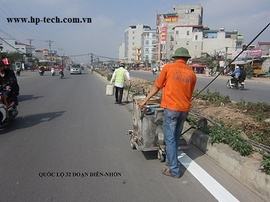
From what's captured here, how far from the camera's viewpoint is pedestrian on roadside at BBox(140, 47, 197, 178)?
11.6 feet

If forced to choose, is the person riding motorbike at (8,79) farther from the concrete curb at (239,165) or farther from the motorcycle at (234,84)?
the motorcycle at (234,84)

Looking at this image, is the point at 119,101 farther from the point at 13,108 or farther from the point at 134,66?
the point at 134,66

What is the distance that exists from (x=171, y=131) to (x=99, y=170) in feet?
4.19

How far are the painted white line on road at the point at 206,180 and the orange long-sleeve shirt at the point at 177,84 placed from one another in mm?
996

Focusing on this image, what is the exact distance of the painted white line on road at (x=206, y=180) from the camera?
3064 millimetres

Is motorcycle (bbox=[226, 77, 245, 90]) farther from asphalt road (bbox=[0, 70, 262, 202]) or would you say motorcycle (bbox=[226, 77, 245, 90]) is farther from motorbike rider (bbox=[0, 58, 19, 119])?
motorbike rider (bbox=[0, 58, 19, 119])

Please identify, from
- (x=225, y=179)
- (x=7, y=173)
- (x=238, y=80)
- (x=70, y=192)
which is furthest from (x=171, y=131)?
(x=238, y=80)

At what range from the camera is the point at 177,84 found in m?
3.51

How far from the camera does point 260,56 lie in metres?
42.1

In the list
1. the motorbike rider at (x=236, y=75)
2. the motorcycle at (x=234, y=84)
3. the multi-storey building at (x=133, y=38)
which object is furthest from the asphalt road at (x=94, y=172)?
the multi-storey building at (x=133, y=38)

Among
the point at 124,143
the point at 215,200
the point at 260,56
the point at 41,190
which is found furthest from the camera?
the point at 260,56

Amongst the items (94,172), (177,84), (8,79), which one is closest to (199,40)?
(8,79)

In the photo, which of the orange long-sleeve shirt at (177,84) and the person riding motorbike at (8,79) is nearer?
the orange long-sleeve shirt at (177,84)

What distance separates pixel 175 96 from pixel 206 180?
1281mm
